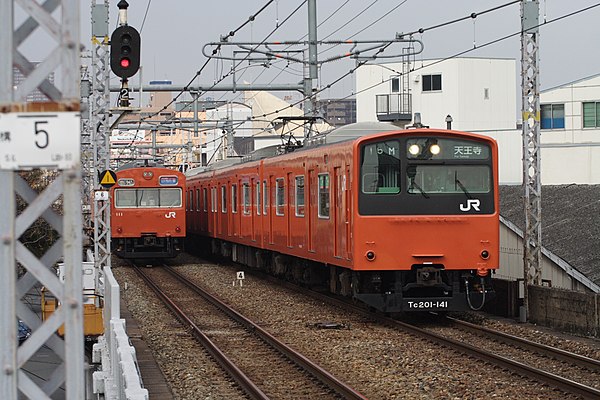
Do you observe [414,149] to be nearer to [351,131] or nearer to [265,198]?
[351,131]

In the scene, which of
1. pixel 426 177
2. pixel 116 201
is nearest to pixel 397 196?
pixel 426 177

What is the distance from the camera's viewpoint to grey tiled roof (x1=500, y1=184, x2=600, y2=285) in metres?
19.2

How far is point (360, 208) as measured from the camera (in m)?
14.1

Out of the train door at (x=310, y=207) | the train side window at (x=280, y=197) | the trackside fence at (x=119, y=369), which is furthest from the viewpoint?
the train side window at (x=280, y=197)

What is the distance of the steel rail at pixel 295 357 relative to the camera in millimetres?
9344

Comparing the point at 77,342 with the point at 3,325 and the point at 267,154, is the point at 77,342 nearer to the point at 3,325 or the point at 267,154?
the point at 3,325

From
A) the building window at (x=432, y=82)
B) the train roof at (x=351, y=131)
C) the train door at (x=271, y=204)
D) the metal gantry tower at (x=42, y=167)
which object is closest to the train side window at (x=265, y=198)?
the train door at (x=271, y=204)

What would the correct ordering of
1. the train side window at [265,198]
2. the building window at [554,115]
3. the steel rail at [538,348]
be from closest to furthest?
the steel rail at [538,348], the train side window at [265,198], the building window at [554,115]

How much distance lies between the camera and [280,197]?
792 inches

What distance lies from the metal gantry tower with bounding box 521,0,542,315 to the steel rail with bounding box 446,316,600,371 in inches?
50.6

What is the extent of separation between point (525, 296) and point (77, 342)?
11591mm

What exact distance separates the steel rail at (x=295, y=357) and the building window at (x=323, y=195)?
1.97 m

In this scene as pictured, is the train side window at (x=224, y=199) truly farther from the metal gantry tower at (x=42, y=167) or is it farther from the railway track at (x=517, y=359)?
the metal gantry tower at (x=42, y=167)

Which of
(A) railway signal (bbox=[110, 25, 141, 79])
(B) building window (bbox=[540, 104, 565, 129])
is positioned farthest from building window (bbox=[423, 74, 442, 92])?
(A) railway signal (bbox=[110, 25, 141, 79])
